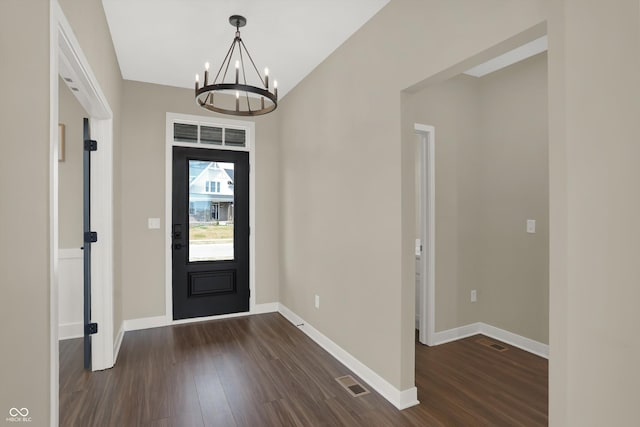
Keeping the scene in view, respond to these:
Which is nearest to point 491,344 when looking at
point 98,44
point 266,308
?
point 266,308

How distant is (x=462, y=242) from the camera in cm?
374

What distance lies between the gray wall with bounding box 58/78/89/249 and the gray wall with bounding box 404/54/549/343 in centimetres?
362

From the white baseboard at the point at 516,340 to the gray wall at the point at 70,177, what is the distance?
451 cm

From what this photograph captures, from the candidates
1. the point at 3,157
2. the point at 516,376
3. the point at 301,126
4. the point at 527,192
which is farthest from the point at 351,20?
the point at 516,376

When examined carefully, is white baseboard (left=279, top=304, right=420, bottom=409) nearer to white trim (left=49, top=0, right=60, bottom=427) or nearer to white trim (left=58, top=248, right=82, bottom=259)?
white trim (left=49, top=0, right=60, bottom=427)

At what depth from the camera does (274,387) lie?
2678 mm

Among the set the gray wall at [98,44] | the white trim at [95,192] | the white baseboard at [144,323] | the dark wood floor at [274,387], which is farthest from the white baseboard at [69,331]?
the white trim at [95,192]

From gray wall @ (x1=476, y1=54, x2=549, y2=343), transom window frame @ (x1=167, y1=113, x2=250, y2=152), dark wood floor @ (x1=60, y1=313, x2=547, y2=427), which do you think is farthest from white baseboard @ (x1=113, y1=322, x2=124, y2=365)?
gray wall @ (x1=476, y1=54, x2=549, y2=343)

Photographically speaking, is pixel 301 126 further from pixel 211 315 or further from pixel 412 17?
pixel 211 315

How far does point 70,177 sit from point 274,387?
309cm

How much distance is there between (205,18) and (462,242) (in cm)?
321

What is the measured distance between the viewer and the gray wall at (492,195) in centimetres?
333

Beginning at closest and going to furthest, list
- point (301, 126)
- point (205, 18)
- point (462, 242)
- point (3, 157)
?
point (3, 157) < point (205, 18) < point (462, 242) < point (301, 126)

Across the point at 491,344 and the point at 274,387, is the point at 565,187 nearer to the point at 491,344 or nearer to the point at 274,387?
the point at 274,387
